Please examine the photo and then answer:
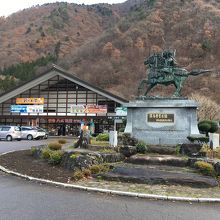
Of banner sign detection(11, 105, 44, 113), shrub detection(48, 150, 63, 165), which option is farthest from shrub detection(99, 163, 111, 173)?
banner sign detection(11, 105, 44, 113)

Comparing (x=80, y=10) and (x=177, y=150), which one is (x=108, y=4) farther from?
(x=177, y=150)

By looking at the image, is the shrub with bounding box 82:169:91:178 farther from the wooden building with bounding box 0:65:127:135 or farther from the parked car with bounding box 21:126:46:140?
the wooden building with bounding box 0:65:127:135

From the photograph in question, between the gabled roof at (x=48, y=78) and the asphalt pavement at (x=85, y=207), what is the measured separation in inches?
1306

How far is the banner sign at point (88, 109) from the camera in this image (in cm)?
4254

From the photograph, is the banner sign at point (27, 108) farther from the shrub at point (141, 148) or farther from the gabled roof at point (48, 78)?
the shrub at point (141, 148)

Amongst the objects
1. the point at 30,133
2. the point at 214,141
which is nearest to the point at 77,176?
the point at 214,141

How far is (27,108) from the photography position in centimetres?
4491

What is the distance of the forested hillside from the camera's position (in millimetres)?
65812

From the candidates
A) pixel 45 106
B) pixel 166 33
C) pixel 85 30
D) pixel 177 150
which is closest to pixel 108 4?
pixel 85 30

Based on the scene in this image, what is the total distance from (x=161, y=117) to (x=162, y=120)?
0.14 meters

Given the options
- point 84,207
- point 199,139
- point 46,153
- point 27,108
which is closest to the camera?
point 84,207

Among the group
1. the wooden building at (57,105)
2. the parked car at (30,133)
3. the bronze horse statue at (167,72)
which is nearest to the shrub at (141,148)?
the bronze horse statue at (167,72)

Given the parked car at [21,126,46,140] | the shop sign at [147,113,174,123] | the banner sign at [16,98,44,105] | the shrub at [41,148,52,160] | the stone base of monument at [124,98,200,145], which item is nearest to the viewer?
the shrub at [41,148,52,160]

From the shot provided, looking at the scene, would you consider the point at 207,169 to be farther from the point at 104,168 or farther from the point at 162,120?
the point at 162,120
